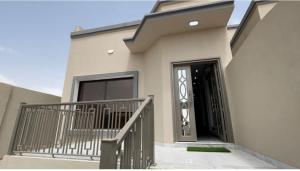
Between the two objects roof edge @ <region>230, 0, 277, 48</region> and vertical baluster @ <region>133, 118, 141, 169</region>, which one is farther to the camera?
roof edge @ <region>230, 0, 277, 48</region>

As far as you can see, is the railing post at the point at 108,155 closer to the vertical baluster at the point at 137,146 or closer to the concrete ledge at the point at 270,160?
the vertical baluster at the point at 137,146

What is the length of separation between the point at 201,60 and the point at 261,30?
171 cm

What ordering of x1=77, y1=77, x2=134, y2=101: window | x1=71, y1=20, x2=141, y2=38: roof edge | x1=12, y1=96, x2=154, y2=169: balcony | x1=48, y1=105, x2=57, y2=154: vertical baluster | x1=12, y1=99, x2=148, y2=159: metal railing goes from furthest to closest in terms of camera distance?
x1=71, y1=20, x2=141, y2=38: roof edge < x1=77, y1=77, x2=134, y2=101: window < x1=48, y1=105, x2=57, y2=154: vertical baluster < x1=12, y1=99, x2=148, y2=159: metal railing < x1=12, y1=96, x2=154, y2=169: balcony

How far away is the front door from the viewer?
11.1 ft

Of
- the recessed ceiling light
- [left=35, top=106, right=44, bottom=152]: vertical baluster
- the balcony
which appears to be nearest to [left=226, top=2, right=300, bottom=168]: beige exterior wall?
the recessed ceiling light

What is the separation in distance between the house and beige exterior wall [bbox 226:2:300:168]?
0.01 m

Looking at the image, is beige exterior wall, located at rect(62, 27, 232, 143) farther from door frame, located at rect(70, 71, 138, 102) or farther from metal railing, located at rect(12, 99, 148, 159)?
metal railing, located at rect(12, 99, 148, 159)

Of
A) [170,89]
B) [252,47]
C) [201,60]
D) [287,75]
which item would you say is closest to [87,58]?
[170,89]

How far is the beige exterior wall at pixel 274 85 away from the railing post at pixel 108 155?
191cm

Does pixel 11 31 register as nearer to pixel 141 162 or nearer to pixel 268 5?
pixel 141 162

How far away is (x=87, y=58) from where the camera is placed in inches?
212

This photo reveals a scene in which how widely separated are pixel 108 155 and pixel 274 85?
2.18m

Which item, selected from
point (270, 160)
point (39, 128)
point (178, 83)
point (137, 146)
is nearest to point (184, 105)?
point (178, 83)

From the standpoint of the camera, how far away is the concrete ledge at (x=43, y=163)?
2172 millimetres
